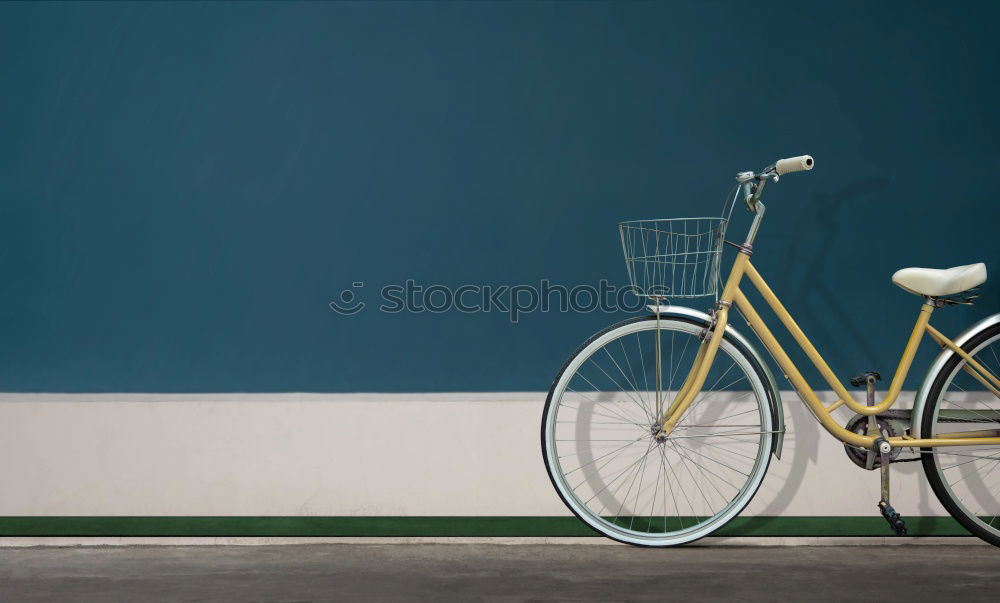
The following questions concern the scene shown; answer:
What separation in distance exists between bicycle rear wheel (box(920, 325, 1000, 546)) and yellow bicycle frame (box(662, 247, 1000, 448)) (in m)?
0.05

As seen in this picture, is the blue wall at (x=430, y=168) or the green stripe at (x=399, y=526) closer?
the green stripe at (x=399, y=526)

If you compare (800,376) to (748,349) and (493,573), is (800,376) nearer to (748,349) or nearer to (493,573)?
(748,349)

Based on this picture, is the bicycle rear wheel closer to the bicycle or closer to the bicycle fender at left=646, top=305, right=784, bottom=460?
the bicycle

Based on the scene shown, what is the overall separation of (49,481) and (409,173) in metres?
1.56

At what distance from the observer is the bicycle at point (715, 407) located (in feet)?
8.18

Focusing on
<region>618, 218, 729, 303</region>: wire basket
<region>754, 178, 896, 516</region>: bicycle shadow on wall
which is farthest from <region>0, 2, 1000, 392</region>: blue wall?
<region>618, 218, 729, 303</region>: wire basket

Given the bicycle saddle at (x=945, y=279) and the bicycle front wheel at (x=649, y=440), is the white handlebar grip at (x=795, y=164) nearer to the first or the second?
the bicycle saddle at (x=945, y=279)

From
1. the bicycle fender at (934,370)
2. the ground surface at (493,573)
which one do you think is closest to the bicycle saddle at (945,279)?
the bicycle fender at (934,370)

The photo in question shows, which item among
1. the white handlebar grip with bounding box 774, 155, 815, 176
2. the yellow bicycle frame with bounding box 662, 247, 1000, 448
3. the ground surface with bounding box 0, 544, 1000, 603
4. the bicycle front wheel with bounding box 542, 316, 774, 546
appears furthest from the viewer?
the bicycle front wheel with bounding box 542, 316, 774, 546

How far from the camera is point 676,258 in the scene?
8.95 feet

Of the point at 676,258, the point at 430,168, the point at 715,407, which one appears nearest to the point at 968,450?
the point at 715,407

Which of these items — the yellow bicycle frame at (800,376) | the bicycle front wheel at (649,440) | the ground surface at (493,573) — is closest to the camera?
the ground surface at (493,573)

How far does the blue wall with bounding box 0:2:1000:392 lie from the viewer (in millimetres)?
2830

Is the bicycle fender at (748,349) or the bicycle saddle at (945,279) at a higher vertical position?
the bicycle saddle at (945,279)
